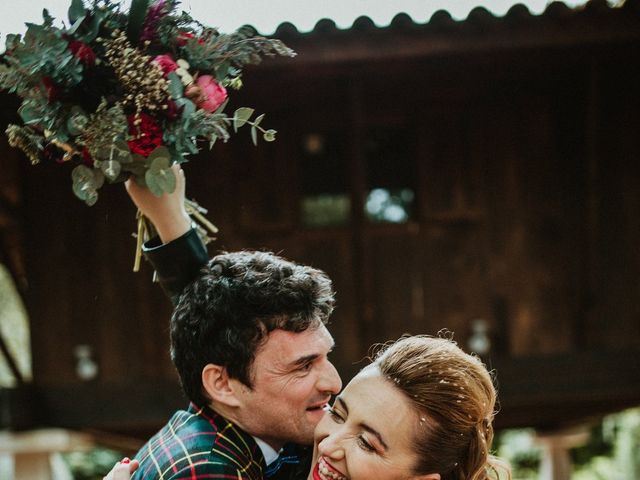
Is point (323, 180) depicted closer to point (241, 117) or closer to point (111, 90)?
point (241, 117)

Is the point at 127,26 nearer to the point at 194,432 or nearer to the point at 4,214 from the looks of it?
the point at 194,432

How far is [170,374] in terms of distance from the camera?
24.5ft

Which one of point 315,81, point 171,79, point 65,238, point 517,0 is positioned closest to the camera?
point 171,79

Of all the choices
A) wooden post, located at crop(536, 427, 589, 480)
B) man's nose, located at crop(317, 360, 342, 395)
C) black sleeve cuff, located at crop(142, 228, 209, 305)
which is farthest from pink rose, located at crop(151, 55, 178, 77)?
wooden post, located at crop(536, 427, 589, 480)

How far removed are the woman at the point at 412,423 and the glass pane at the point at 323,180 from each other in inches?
207

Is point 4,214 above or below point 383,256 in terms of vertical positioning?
above

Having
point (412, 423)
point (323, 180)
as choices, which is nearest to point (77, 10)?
point (412, 423)

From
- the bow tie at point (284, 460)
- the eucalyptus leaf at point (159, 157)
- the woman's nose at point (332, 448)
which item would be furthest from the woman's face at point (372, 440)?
the eucalyptus leaf at point (159, 157)

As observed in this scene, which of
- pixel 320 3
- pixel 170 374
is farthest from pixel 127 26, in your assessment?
pixel 170 374

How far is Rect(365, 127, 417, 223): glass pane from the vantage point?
796 cm

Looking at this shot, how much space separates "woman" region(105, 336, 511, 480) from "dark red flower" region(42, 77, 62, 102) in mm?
1288

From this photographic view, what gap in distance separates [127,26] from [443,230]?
558 cm

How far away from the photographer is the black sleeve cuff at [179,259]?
3074 mm

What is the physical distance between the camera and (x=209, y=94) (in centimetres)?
271
